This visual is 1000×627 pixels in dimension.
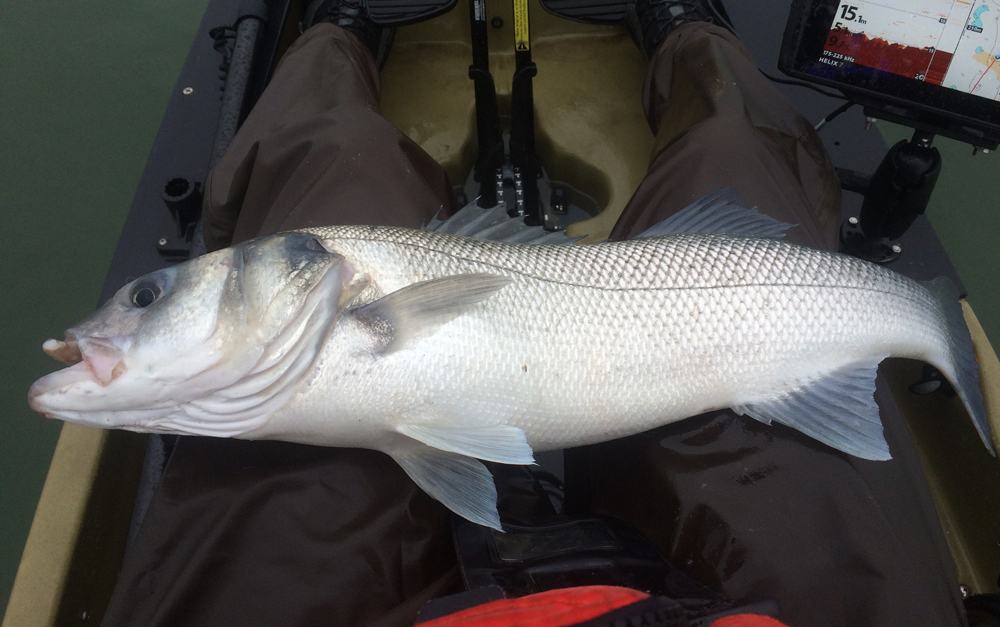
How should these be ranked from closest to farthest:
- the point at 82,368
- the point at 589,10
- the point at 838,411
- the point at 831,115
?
the point at 82,368 → the point at 838,411 → the point at 589,10 → the point at 831,115

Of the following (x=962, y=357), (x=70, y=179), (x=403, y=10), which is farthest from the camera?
(x=70, y=179)

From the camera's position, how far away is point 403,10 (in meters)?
2.37

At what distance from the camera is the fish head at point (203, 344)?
1.15 meters

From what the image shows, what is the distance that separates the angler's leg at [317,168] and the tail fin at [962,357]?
1552 millimetres

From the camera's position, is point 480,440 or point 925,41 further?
point 925,41

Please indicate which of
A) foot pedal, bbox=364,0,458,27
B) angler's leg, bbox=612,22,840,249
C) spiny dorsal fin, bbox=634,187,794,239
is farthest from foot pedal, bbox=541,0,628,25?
spiny dorsal fin, bbox=634,187,794,239

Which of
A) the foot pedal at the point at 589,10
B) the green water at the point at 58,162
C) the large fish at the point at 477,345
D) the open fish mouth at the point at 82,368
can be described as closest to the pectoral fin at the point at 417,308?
the large fish at the point at 477,345

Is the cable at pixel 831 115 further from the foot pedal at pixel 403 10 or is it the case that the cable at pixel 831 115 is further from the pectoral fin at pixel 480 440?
the pectoral fin at pixel 480 440

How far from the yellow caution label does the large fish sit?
1135 mm

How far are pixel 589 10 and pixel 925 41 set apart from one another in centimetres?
116

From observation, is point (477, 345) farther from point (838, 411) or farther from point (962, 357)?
point (962, 357)

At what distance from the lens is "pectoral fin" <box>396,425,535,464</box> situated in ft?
4.00

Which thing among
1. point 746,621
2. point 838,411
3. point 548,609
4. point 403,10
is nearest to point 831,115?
point 838,411

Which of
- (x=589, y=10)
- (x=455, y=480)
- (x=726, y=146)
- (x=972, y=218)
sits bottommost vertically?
(x=455, y=480)
